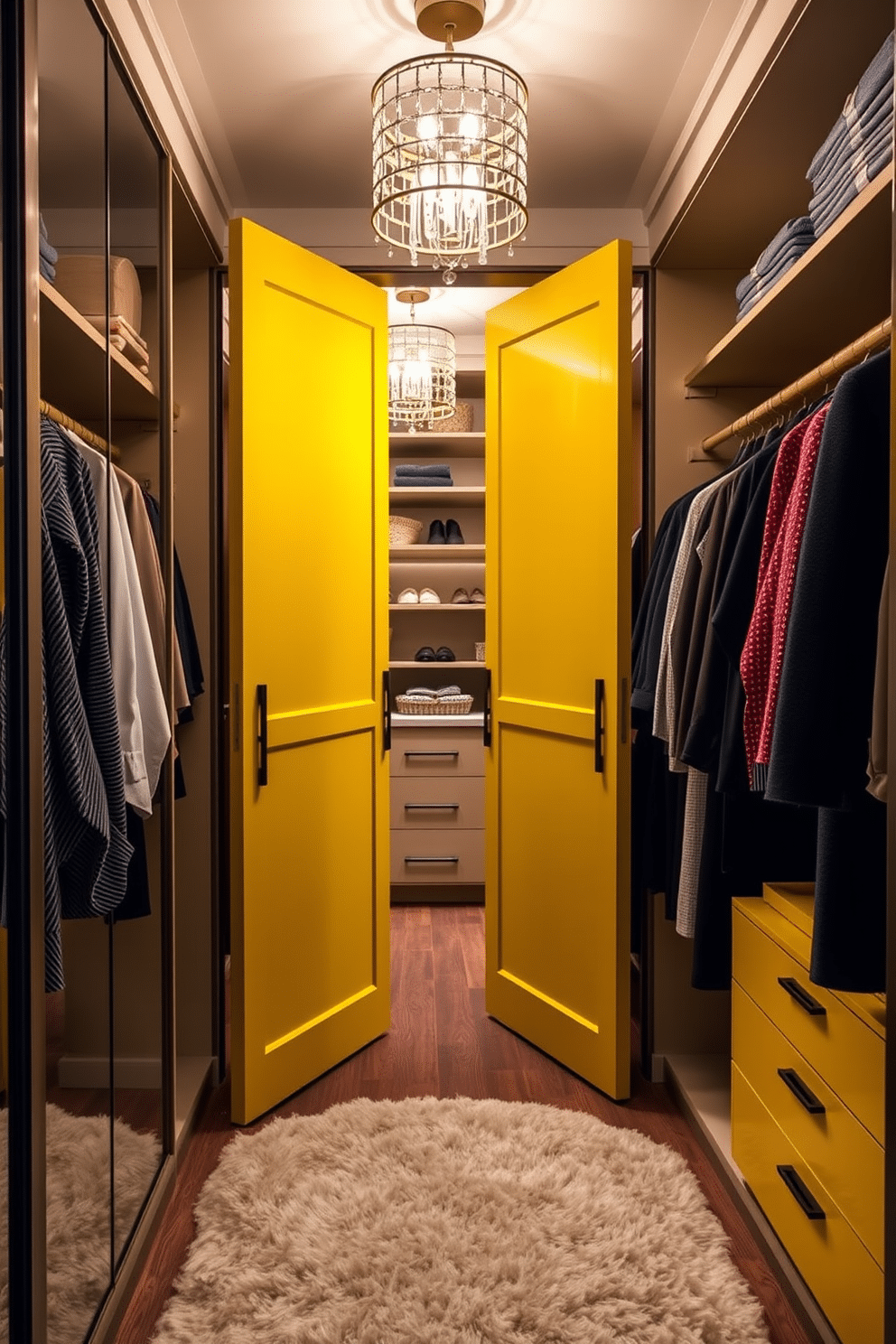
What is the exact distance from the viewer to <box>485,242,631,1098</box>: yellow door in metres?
2.48

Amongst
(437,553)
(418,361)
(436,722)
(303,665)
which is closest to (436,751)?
(436,722)

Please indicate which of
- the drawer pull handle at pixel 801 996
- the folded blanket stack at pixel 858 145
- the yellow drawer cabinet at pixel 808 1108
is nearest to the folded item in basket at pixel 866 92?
the folded blanket stack at pixel 858 145

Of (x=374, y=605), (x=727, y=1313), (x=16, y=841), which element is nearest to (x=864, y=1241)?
(x=727, y=1313)

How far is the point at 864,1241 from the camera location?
1.41 m

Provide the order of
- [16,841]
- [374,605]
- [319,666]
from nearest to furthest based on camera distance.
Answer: [16,841]
[319,666]
[374,605]

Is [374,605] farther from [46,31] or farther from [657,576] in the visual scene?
[46,31]

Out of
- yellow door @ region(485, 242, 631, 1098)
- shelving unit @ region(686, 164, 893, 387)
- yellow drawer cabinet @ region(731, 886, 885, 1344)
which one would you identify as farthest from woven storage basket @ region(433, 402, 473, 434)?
yellow drawer cabinet @ region(731, 886, 885, 1344)

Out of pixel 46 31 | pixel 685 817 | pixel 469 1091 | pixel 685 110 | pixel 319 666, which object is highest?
pixel 685 110

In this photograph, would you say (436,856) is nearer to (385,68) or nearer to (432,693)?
(432,693)

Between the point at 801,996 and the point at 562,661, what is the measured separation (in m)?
Answer: 1.22

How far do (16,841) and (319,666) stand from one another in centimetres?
140

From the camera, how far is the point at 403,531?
4715 millimetres

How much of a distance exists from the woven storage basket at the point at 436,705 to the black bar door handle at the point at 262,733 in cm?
221

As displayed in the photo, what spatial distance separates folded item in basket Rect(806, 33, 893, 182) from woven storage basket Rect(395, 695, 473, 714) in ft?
10.3
